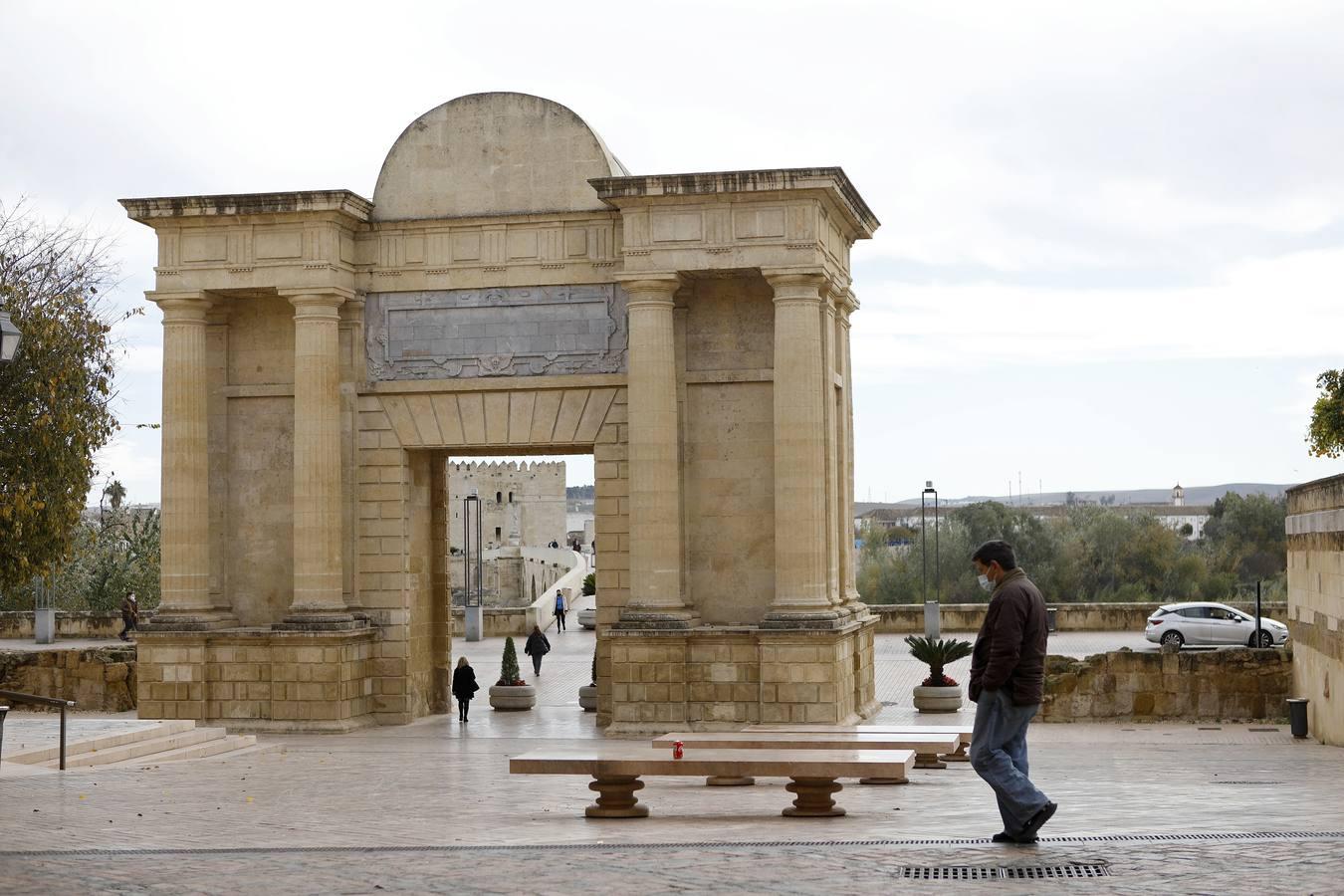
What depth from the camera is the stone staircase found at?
51.2 feet

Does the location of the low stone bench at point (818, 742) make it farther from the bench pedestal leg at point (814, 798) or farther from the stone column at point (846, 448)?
the stone column at point (846, 448)

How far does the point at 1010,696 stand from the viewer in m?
8.95

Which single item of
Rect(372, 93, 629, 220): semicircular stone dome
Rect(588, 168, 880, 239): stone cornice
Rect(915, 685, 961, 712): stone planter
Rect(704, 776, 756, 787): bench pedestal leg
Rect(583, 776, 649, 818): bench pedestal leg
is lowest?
Rect(915, 685, 961, 712): stone planter

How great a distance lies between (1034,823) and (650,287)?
13.0 m

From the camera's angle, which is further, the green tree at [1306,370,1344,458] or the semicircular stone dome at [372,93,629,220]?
the green tree at [1306,370,1344,458]

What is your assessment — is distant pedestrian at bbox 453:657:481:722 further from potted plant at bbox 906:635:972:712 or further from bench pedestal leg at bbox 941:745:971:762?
bench pedestal leg at bbox 941:745:971:762

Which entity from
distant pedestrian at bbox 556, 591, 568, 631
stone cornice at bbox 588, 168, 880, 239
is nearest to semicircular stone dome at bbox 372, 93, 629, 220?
stone cornice at bbox 588, 168, 880, 239

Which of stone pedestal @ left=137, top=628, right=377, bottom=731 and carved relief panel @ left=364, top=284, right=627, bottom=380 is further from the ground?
carved relief panel @ left=364, top=284, right=627, bottom=380

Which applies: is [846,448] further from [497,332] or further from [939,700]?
[497,332]

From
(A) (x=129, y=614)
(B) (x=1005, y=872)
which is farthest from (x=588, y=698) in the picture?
(A) (x=129, y=614)

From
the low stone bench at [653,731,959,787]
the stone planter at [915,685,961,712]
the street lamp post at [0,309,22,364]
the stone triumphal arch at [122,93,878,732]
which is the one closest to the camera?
the street lamp post at [0,309,22,364]

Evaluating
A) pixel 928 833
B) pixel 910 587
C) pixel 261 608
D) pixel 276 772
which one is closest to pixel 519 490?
pixel 910 587

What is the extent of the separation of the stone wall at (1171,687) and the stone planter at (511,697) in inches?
294

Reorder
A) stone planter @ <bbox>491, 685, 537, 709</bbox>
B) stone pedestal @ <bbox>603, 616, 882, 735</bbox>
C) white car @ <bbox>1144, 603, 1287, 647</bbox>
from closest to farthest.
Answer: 1. stone pedestal @ <bbox>603, 616, 882, 735</bbox>
2. stone planter @ <bbox>491, 685, 537, 709</bbox>
3. white car @ <bbox>1144, 603, 1287, 647</bbox>
